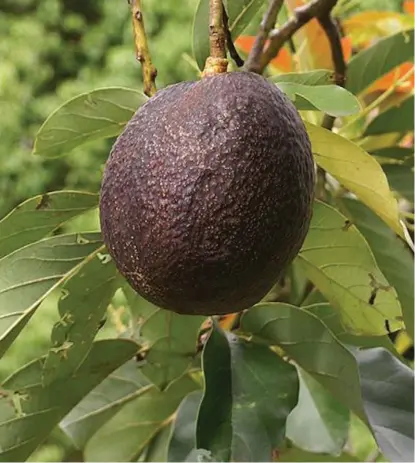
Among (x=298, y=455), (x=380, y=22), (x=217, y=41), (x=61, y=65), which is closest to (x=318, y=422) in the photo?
(x=298, y=455)

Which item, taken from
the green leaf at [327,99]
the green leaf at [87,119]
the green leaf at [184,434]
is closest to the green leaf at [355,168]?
the green leaf at [327,99]

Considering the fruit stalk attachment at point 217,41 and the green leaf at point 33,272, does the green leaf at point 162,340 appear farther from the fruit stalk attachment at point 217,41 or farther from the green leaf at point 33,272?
the fruit stalk attachment at point 217,41

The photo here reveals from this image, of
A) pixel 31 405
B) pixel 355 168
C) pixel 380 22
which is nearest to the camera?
pixel 355 168

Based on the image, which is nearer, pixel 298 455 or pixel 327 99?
pixel 327 99

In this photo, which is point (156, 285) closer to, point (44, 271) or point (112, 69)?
point (44, 271)

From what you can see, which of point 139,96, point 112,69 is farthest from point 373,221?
point 112,69

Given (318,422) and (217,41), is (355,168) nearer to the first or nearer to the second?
(217,41)
